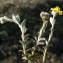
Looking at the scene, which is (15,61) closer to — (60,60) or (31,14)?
(60,60)

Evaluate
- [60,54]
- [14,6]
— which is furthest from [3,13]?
[60,54]

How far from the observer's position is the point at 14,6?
285 inches

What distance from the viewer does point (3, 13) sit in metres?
6.86

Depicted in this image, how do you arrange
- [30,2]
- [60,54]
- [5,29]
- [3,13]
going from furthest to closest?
[30,2] → [3,13] → [5,29] → [60,54]

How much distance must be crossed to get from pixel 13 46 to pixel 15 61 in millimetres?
529

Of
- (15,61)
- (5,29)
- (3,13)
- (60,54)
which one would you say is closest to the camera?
(15,61)

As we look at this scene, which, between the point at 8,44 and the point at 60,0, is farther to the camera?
the point at 60,0

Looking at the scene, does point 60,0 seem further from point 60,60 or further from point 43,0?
point 60,60

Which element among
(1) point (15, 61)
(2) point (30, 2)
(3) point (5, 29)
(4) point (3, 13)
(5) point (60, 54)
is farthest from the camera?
(2) point (30, 2)

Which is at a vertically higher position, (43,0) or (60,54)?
(43,0)

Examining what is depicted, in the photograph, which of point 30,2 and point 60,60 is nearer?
point 60,60

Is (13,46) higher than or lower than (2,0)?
lower

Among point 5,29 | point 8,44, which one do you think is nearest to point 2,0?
point 5,29

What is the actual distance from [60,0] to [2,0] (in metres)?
1.84
